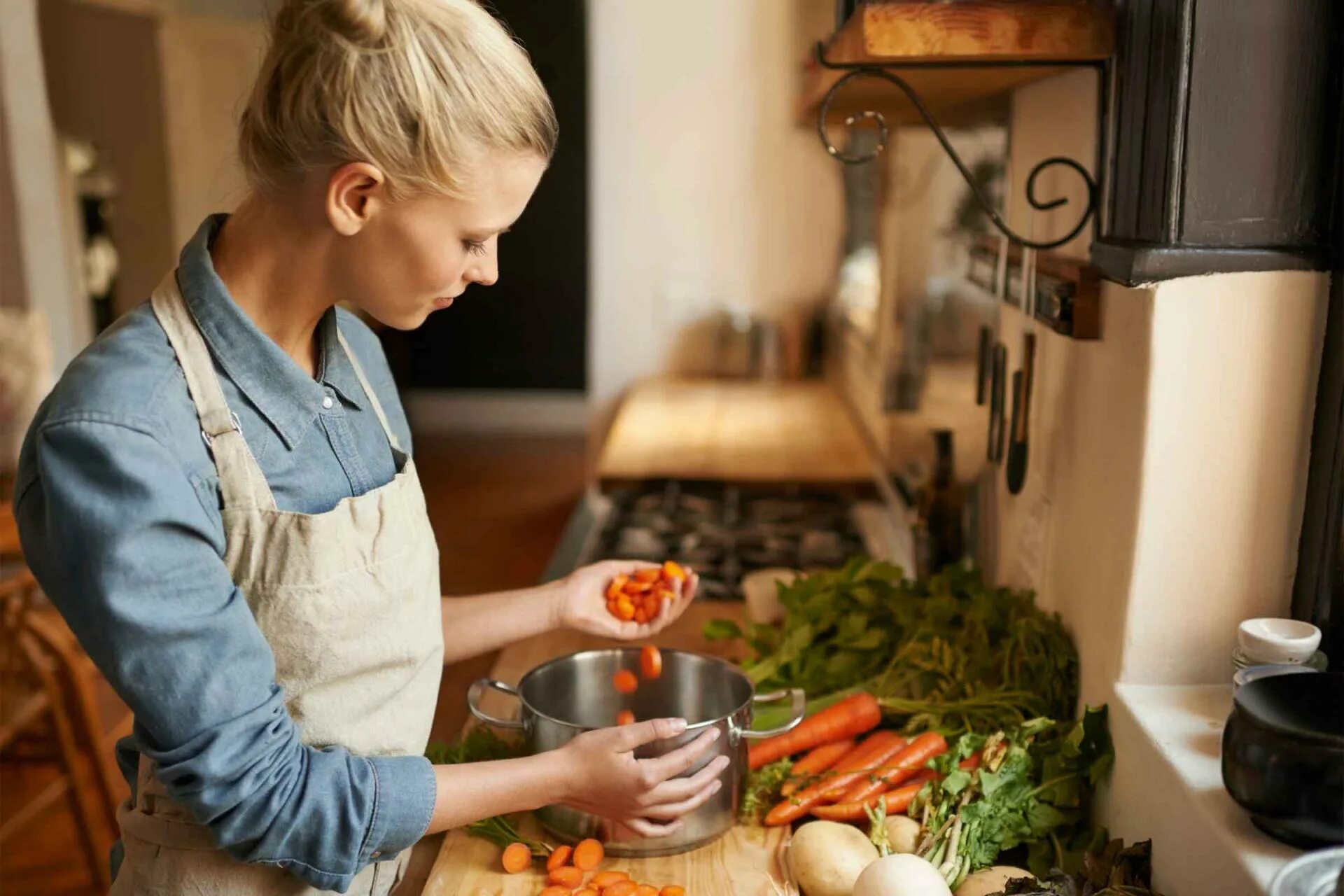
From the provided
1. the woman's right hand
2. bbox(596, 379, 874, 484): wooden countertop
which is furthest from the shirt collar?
bbox(596, 379, 874, 484): wooden countertop

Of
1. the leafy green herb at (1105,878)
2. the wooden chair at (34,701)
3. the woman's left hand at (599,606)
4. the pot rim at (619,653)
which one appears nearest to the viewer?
the leafy green herb at (1105,878)

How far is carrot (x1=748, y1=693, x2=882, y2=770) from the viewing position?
4.79 feet

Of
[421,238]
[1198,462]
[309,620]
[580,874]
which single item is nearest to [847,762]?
[580,874]

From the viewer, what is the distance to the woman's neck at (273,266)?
101cm

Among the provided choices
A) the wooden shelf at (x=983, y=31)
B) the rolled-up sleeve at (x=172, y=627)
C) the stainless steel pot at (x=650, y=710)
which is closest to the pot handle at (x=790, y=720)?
the stainless steel pot at (x=650, y=710)

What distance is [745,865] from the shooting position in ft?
4.12

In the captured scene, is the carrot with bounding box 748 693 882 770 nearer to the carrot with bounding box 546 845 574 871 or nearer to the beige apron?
the carrot with bounding box 546 845 574 871

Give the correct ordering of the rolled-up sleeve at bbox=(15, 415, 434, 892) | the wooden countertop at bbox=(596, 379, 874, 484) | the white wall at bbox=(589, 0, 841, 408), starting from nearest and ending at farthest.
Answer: the rolled-up sleeve at bbox=(15, 415, 434, 892)
the wooden countertop at bbox=(596, 379, 874, 484)
the white wall at bbox=(589, 0, 841, 408)

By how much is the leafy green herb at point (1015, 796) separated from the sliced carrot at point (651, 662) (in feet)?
1.03

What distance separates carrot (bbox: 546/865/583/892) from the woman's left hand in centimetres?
29

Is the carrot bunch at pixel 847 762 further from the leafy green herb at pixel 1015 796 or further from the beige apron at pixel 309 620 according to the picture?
A: the beige apron at pixel 309 620

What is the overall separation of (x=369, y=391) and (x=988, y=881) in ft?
2.47

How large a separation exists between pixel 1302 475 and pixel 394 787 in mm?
858

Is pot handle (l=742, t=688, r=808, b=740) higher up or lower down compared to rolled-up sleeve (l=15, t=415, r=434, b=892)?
lower down
